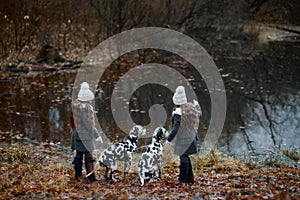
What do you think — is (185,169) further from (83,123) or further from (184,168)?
(83,123)

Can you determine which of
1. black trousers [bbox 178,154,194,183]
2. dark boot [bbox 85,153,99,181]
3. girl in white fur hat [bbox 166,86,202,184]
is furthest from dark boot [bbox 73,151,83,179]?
black trousers [bbox 178,154,194,183]

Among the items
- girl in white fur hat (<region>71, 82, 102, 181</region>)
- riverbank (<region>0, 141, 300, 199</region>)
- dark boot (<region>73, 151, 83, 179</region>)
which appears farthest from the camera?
dark boot (<region>73, 151, 83, 179</region>)

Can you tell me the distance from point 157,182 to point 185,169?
0.58 meters

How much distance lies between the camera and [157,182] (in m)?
7.33

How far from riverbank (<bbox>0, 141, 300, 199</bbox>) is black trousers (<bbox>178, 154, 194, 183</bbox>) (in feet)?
0.62

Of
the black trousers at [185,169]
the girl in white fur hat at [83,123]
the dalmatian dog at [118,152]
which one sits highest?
the girl in white fur hat at [83,123]

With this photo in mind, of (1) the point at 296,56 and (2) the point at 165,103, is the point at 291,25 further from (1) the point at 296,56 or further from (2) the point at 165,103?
(2) the point at 165,103

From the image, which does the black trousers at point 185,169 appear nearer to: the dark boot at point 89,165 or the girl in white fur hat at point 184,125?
the girl in white fur hat at point 184,125

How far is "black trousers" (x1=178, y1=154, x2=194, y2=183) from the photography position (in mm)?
7168

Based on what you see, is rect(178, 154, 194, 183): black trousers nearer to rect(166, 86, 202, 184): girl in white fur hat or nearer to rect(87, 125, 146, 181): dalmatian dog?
rect(166, 86, 202, 184): girl in white fur hat

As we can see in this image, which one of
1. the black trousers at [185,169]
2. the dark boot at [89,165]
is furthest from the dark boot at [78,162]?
the black trousers at [185,169]

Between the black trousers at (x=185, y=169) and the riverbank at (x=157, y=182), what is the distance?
0.62 feet

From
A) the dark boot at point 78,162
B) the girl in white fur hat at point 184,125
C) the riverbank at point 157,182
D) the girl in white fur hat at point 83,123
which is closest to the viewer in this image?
Answer: the riverbank at point 157,182

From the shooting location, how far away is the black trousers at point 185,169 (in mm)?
7168
